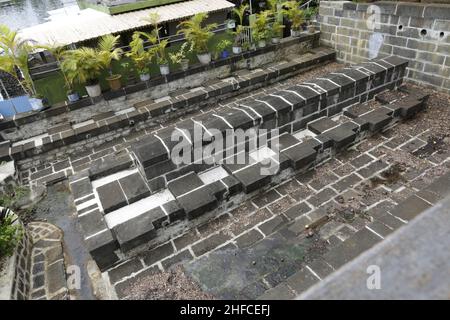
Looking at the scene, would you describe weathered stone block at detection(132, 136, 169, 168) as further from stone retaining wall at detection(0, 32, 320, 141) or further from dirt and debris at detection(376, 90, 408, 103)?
stone retaining wall at detection(0, 32, 320, 141)

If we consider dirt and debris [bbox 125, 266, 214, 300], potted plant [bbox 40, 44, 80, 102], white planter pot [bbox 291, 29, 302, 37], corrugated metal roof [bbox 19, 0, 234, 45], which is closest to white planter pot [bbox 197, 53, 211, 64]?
corrugated metal roof [bbox 19, 0, 234, 45]

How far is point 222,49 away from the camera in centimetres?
1018

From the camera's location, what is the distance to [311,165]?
5.11 m

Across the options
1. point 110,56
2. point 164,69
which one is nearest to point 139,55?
point 164,69

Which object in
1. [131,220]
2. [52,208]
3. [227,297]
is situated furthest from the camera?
[52,208]

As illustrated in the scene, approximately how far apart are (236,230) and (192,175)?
1104 millimetres

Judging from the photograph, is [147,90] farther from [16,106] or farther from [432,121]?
[432,121]

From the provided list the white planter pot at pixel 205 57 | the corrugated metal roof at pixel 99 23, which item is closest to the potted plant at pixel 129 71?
the corrugated metal roof at pixel 99 23

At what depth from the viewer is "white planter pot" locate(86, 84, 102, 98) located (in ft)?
27.8

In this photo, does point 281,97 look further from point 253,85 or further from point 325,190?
point 253,85

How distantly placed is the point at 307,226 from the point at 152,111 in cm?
566

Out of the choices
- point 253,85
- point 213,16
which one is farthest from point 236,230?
point 213,16

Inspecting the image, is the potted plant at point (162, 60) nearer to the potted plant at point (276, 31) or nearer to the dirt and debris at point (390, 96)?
the potted plant at point (276, 31)

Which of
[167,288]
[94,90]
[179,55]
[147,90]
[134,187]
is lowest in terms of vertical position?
[167,288]
